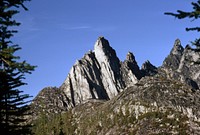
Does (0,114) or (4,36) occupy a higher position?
(4,36)

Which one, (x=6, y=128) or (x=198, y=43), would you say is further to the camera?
(x=6, y=128)

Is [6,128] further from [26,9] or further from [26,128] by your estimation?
[26,9]

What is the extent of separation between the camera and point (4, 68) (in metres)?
26.2

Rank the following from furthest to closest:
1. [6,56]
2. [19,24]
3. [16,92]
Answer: [16,92] → [19,24] → [6,56]

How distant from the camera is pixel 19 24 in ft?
71.4

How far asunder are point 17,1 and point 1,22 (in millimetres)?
1717

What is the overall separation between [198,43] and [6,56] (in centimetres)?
1294

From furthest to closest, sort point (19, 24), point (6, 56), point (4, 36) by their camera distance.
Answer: point (4, 36), point (19, 24), point (6, 56)

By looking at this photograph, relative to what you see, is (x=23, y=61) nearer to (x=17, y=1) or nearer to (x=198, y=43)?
(x=17, y=1)

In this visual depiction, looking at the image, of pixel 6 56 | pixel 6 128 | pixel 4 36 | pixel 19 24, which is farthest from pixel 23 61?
pixel 6 128

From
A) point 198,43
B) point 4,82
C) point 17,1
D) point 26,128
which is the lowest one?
point 26,128

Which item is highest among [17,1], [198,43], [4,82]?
[17,1]

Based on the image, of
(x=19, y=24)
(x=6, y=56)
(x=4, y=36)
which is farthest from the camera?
(x=4, y=36)

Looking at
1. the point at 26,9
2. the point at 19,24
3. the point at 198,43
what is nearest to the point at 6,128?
the point at 19,24
